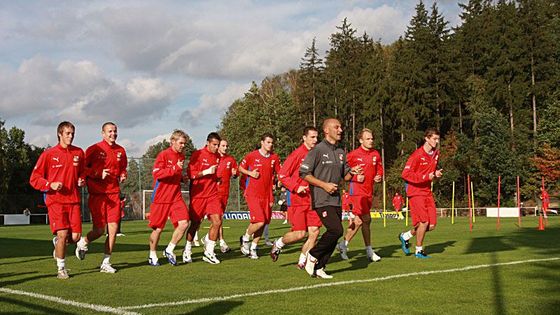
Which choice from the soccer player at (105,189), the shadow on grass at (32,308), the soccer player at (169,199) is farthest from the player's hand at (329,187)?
the shadow on grass at (32,308)

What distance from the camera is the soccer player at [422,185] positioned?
13.0 meters

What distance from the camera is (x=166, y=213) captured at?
477 inches

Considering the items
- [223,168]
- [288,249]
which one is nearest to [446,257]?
[288,249]

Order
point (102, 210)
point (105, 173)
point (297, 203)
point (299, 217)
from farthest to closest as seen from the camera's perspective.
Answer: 1. point (297, 203)
2. point (299, 217)
3. point (102, 210)
4. point (105, 173)

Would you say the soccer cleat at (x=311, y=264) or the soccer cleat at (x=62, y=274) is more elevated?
the soccer cleat at (x=311, y=264)

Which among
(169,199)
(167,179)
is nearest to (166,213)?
(169,199)

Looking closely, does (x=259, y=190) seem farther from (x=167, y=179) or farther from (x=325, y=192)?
(x=325, y=192)

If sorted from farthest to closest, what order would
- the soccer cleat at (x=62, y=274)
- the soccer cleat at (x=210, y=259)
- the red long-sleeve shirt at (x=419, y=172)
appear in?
the red long-sleeve shirt at (x=419, y=172), the soccer cleat at (x=210, y=259), the soccer cleat at (x=62, y=274)

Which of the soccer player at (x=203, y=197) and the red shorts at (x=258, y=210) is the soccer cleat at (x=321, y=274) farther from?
the red shorts at (x=258, y=210)

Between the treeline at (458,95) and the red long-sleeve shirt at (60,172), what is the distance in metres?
49.4

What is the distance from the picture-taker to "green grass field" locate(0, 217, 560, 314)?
24.3ft

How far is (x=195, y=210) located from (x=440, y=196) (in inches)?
1983

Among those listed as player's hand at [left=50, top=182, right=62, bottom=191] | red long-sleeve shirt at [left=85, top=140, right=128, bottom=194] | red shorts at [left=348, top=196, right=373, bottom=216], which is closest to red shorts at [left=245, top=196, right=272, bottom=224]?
red shorts at [left=348, top=196, right=373, bottom=216]

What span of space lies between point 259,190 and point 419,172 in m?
3.15
